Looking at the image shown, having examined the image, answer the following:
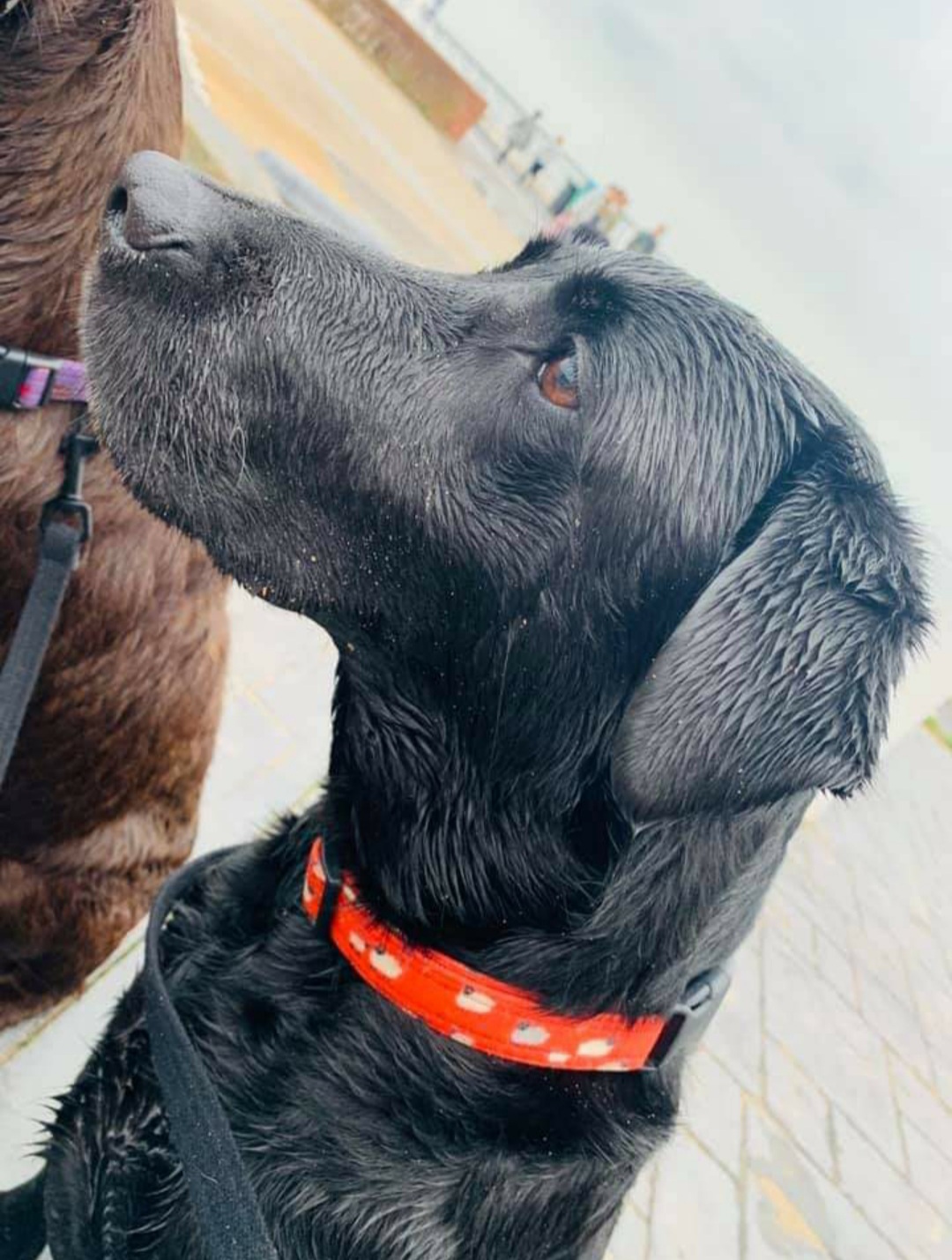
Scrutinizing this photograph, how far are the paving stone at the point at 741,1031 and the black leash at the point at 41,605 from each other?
3309 mm

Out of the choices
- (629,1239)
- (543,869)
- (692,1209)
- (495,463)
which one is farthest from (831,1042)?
(495,463)

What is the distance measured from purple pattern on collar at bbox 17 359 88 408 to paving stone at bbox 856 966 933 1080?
556cm

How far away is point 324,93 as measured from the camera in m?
16.8

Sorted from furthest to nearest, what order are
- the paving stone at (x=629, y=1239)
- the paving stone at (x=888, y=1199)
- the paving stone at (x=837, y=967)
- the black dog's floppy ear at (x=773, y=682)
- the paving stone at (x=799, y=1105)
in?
the paving stone at (x=837, y=967) → the paving stone at (x=799, y=1105) → the paving stone at (x=888, y=1199) → the paving stone at (x=629, y=1239) → the black dog's floppy ear at (x=773, y=682)

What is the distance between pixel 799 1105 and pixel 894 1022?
5.84 ft

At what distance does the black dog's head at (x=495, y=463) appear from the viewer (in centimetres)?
136

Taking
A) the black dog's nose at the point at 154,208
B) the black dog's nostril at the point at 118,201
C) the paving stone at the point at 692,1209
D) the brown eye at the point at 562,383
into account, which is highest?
the brown eye at the point at 562,383

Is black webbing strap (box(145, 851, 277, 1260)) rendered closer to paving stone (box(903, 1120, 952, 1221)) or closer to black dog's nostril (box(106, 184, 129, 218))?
black dog's nostril (box(106, 184, 129, 218))

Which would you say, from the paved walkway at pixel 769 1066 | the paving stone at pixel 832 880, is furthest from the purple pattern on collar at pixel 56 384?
the paving stone at pixel 832 880

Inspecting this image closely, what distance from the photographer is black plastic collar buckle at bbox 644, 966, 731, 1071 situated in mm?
1520

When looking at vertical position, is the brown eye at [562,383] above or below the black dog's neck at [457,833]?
above

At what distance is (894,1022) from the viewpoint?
5.67 meters

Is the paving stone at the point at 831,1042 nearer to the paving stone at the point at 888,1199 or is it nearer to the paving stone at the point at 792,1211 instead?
the paving stone at the point at 888,1199

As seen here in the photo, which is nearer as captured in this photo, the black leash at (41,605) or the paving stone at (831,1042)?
the black leash at (41,605)
